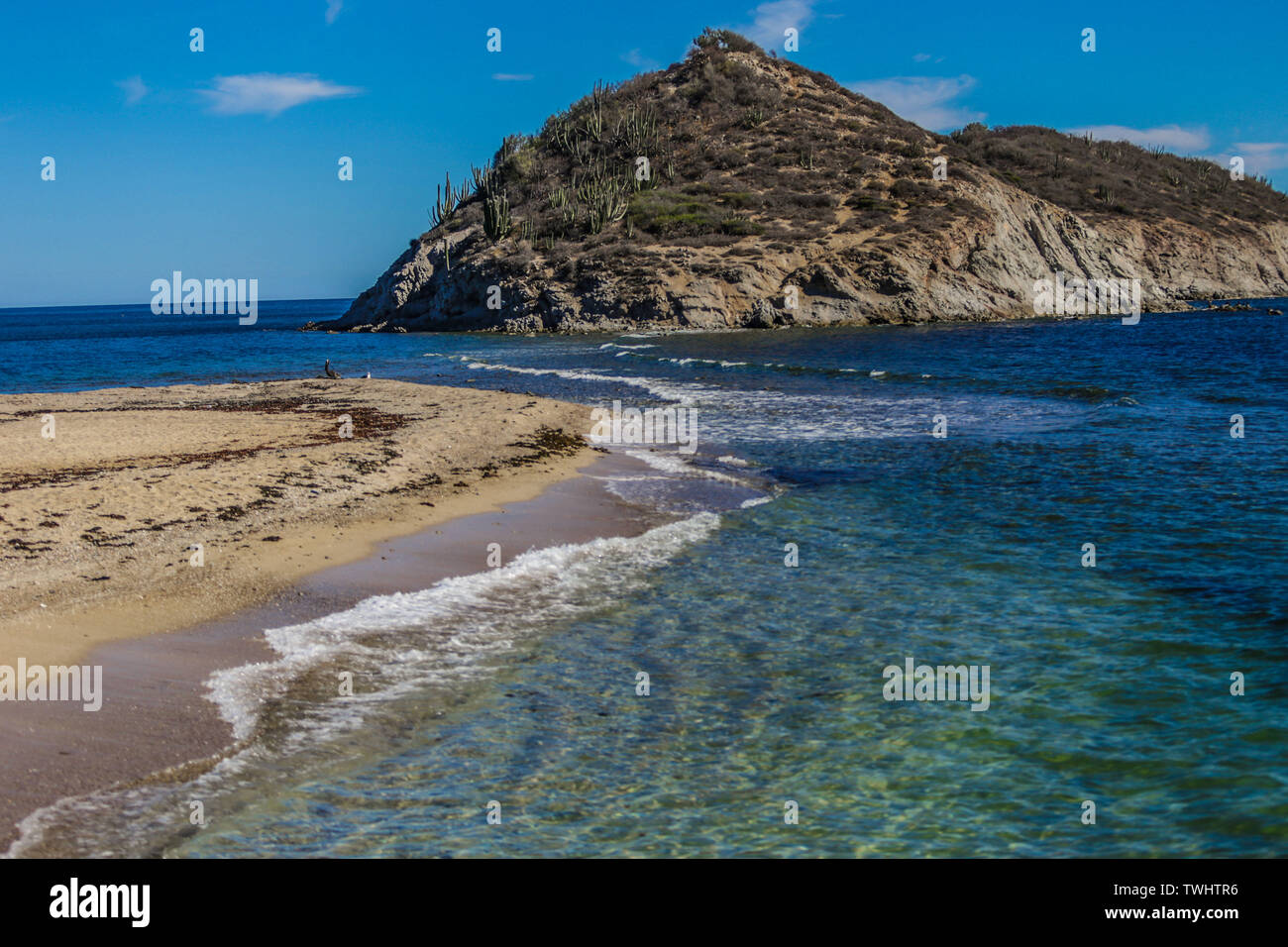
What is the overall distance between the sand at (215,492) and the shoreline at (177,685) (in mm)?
339

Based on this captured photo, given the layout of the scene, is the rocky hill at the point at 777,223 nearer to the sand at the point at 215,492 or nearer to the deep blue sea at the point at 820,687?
the sand at the point at 215,492

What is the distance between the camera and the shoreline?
5645mm

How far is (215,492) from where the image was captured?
12664mm

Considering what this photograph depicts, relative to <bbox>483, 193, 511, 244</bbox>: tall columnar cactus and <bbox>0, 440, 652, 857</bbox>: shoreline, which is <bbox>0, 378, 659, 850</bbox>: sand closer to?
<bbox>0, 440, 652, 857</bbox>: shoreline

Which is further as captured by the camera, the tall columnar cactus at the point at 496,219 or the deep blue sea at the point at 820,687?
the tall columnar cactus at the point at 496,219

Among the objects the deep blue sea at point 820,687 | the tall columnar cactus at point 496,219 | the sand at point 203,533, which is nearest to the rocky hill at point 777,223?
the tall columnar cactus at point 496,219

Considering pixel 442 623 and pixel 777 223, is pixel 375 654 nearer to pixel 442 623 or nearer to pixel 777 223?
pixel 442 623

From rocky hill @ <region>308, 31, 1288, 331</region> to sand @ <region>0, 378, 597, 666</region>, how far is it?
3602 cm

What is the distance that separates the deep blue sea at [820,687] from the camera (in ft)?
17.6

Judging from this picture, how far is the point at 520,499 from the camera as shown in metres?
14.0

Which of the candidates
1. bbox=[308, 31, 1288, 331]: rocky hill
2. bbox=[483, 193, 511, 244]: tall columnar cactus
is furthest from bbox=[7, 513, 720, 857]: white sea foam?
bbox=[483, 193, 511, 244]: tall columnar cactus

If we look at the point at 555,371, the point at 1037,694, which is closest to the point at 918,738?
the point at 1037,694

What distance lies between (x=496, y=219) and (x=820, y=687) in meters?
65.2

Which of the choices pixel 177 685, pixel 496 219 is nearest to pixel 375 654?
pixel 177 685
